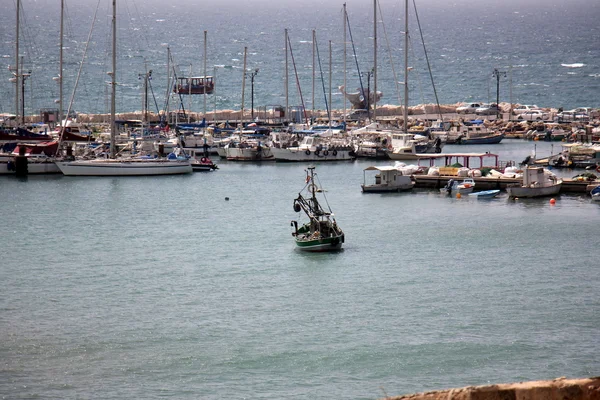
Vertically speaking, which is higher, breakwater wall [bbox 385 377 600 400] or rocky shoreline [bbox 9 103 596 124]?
rocky shoreline [bbox 9 103 596 124]

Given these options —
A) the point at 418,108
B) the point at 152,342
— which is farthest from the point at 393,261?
the point at 418,108

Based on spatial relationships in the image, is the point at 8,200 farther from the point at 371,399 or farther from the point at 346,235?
the point at 371,399

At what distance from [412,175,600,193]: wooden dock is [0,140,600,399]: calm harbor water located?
6.54 feet

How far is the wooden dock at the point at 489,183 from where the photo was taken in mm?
60812

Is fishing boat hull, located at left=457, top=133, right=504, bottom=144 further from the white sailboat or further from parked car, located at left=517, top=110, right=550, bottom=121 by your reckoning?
the white sailboat

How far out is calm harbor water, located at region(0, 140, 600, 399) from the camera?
88.9ft

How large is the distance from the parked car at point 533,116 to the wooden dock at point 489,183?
48121 millimetres

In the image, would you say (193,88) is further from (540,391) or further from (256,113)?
(540,391)

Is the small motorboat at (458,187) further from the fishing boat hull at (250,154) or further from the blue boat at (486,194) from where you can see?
the fishing boat hull at (250,154)

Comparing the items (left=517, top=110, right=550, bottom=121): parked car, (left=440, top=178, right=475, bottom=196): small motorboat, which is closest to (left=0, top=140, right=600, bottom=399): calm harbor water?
(left=440, top=178, right=475, bottom=196): small motorboat

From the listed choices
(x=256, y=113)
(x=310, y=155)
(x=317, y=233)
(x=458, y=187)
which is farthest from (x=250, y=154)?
(x=317, y=233)

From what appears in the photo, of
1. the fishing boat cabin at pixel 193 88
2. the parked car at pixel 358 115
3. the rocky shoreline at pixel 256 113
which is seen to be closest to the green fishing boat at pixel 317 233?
the rocky shoreline at pixel 256 113

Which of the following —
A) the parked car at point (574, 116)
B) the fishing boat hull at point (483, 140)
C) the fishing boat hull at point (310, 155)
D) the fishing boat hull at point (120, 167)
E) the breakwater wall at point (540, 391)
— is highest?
the parked car at point (574, 116)

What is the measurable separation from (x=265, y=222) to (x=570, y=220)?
570 inches
